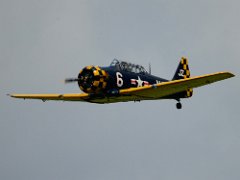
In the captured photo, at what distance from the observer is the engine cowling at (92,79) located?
28.4 meters

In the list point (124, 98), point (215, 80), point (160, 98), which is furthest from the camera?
point (160, 98)

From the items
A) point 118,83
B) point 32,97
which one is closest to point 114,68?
point 118,83

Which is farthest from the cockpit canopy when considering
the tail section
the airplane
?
the tail section

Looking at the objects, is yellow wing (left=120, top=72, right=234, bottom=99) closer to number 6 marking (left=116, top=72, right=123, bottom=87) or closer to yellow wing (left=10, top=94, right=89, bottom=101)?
number 6 marking (left=116, top=72, right=123, bottom=87)

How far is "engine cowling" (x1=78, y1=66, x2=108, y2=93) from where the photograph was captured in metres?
28.4

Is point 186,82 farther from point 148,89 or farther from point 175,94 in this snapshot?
point 175,94

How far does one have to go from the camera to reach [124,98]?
97.6 ft

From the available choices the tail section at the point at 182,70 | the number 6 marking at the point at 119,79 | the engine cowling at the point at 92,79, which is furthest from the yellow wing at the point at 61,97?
the tail section at the point at 182,70

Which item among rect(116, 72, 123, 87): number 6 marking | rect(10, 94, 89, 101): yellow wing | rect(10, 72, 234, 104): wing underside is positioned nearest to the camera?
rect(10, 72, 234, 104): wing underside

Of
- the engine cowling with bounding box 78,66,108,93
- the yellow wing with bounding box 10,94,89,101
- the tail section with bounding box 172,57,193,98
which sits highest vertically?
the tail section with bounding box 172,57,193,98

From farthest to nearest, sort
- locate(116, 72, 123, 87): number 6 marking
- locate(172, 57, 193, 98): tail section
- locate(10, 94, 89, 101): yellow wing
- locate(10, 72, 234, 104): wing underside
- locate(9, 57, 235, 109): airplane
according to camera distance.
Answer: locate(172, 57, 193, 98): tail section
locate(10, 94, 89, 101): yellow wing
locate(116, 72, 123, 87): number 6 marking
locate(9, 57, 235, 109): airplane
locate(10, 72, 234, 104): wing underside

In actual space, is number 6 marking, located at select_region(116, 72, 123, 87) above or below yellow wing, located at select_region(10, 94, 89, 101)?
above

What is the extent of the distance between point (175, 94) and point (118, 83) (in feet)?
15.5

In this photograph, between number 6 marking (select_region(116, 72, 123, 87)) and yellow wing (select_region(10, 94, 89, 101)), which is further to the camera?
yellow wing (select_region(10, 94, 89, 101))
